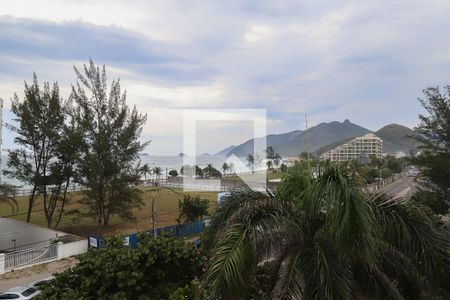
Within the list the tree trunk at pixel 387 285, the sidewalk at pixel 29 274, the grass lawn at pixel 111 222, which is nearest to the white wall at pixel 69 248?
the sidewalk at pixel 29 274

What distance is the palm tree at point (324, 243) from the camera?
3885 mm

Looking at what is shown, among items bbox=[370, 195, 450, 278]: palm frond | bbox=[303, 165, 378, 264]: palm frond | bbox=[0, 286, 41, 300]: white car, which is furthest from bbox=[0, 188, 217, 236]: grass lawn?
bbox=[303, 165, 378, 264]: palm frond

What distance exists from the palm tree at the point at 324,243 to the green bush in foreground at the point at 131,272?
1.42 meters

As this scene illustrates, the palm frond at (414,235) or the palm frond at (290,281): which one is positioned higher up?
the palm frond at (414,235)

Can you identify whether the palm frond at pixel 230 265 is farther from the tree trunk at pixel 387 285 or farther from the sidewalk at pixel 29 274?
the sidewalk at pixel 29 274

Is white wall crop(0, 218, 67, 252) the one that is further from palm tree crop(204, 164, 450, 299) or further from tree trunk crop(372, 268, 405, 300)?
tree trunk crop(372, 268, 405, 300)

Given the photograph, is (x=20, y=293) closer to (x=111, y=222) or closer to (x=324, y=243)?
(x=324, y=243)

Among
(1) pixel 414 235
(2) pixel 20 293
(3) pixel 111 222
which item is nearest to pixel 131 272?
(1) pixel 414 235

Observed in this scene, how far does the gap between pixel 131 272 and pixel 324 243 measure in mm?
3100

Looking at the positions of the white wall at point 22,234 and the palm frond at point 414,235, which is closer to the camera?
the palm frond at point 414,235

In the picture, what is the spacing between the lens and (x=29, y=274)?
17.0 metres

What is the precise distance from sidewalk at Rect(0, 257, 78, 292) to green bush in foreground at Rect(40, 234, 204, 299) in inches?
447

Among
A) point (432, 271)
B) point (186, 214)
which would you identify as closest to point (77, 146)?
point (186, 214)

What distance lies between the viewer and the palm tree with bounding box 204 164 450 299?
12.7ft
